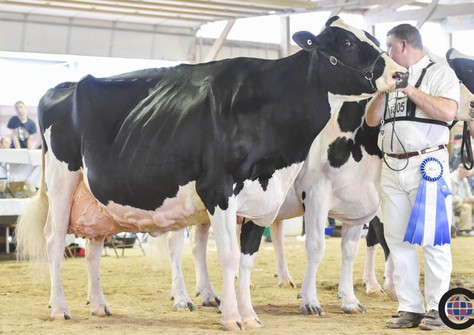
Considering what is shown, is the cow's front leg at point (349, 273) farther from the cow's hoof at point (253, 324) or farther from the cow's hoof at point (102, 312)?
the cow's hoof at point (102, 312)

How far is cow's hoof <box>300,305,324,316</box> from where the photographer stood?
→ 22.9 feet

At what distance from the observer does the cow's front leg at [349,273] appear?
23.5 feet

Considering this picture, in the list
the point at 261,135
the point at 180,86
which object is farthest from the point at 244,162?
the point at 180,86

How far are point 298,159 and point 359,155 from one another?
3.90ft

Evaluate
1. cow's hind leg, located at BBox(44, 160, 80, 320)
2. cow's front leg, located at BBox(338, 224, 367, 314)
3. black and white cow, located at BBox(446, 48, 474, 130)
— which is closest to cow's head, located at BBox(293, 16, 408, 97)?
black and white cow, located at BBox(446, 48, 474, 130)

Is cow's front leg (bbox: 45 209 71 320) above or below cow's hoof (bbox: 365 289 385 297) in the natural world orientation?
above

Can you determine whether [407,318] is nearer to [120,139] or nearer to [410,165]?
[410,165]

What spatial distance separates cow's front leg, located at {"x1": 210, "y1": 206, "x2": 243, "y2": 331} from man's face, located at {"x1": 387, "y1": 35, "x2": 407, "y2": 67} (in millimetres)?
1572

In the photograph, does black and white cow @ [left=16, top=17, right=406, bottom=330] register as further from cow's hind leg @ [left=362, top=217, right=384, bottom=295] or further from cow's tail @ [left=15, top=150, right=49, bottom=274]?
cow's hind leg @ [left=362, top=217, right=384, bottom=295]

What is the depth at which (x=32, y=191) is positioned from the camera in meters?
14.6

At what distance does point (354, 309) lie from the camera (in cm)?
711

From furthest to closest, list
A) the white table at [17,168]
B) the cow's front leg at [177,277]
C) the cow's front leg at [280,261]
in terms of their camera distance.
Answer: the white table at [17,168] → the cow's front leg at [280,261] → the cow's front leg at [177,277]

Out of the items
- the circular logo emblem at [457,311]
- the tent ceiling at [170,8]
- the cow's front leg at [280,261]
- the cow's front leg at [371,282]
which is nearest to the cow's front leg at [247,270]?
the circular logo emblem at [457,311]

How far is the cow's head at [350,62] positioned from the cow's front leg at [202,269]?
7.51 ft
